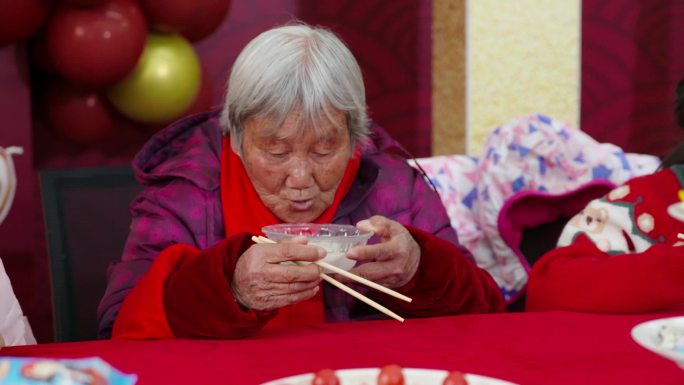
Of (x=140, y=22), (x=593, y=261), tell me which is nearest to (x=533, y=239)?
(x=593, y=261)

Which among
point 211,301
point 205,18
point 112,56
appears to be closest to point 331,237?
point 211,301

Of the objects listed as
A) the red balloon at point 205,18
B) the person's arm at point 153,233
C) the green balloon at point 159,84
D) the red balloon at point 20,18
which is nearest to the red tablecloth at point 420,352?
the person's arm at point 153,233

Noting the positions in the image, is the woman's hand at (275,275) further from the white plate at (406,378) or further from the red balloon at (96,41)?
the red balloon at (96,41)

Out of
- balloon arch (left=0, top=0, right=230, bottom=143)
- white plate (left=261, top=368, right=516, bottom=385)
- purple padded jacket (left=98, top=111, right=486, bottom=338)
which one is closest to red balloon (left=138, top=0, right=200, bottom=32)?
balloon arch (left=0, top=0, right=230, bottom=143)

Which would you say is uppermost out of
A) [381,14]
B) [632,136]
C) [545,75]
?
[381,14]

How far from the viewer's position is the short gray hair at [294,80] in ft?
5.44

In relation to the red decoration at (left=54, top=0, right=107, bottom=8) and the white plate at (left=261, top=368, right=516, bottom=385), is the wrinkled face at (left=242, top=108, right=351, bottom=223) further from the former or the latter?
the red decoration at (left=54, top=0, right=107, bottom=8)

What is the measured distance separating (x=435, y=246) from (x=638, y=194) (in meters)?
0.49

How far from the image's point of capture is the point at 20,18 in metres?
2.97

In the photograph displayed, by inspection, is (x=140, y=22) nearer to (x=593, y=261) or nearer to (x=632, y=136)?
(x=593, y=261)

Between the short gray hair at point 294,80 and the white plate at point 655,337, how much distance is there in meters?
0.73

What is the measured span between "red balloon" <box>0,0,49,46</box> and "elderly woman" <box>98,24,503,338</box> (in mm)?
1242

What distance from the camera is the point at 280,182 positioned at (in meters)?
1.73

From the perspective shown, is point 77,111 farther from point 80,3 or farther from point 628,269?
point 628,269
